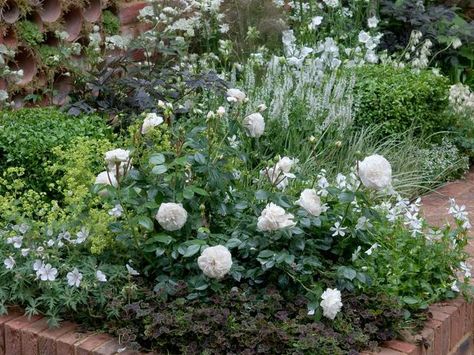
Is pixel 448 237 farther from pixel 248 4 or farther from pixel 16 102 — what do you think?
pixel 248 4

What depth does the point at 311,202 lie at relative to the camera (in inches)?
135

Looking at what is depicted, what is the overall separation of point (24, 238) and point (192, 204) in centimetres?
67

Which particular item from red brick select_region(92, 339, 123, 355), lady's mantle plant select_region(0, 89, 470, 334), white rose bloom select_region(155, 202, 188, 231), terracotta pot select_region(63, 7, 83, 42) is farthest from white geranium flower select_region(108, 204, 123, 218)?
terracotta pot select_region(63, 7, 83, 42)

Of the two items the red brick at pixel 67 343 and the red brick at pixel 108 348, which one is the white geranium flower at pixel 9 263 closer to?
the red brick at pixel 67 343

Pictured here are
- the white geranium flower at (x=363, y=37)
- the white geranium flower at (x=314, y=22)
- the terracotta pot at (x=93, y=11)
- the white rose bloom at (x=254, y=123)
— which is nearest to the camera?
the white rose bloom at (x=254, y=123)

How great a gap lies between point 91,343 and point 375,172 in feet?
3.86

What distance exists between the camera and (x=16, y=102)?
5.50 meters

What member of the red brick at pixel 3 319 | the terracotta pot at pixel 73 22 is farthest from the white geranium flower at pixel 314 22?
the red brick at pixel 3 319

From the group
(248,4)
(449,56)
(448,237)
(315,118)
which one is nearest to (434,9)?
(449,56)

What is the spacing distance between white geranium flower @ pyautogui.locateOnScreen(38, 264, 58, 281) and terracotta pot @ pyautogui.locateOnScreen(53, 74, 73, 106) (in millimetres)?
2462

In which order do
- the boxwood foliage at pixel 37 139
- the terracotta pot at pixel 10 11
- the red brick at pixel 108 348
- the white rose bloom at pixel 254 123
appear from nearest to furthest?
1. the red brick at pixel 108 348
2. the white rose bloom at pixel 254 123
3. the boxwood foliage at pixel 37 139
4. the terracotta pot at pixel 10 11

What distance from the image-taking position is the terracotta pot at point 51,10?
18.2ft

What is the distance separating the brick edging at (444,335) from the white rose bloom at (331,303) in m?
0.18

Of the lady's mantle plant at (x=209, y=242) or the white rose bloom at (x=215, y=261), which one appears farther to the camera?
the lady's mantle plant at (x=209, y=242)
